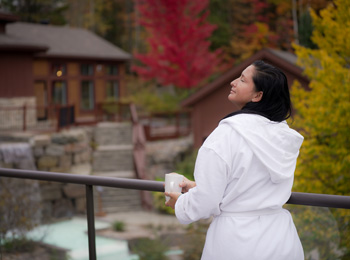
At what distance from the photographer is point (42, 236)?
5695mm

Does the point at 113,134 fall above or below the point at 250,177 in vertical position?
below

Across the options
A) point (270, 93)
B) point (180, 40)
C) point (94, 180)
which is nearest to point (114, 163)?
point (180, 40)

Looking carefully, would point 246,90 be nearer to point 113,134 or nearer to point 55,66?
point 113,134

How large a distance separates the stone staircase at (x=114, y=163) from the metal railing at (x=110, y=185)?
500 inches

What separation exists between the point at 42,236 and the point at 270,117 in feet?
14.9

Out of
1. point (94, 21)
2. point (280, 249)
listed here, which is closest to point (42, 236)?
point (280, 249)

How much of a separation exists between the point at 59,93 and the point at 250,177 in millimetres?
24168

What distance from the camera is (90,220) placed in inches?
106

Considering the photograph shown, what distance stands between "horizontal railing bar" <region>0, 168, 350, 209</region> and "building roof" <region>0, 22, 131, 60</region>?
2139 centimetres

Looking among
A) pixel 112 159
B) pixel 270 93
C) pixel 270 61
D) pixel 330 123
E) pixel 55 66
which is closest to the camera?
pixel 270 93

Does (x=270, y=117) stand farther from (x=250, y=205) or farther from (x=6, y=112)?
(x=6, y=112)

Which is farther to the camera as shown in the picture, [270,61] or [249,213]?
[270,61]

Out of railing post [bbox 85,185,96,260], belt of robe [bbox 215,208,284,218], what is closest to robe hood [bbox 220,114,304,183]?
belt of robe [bbox 215,208,284,218]

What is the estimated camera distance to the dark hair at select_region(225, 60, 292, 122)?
1.86 metres
